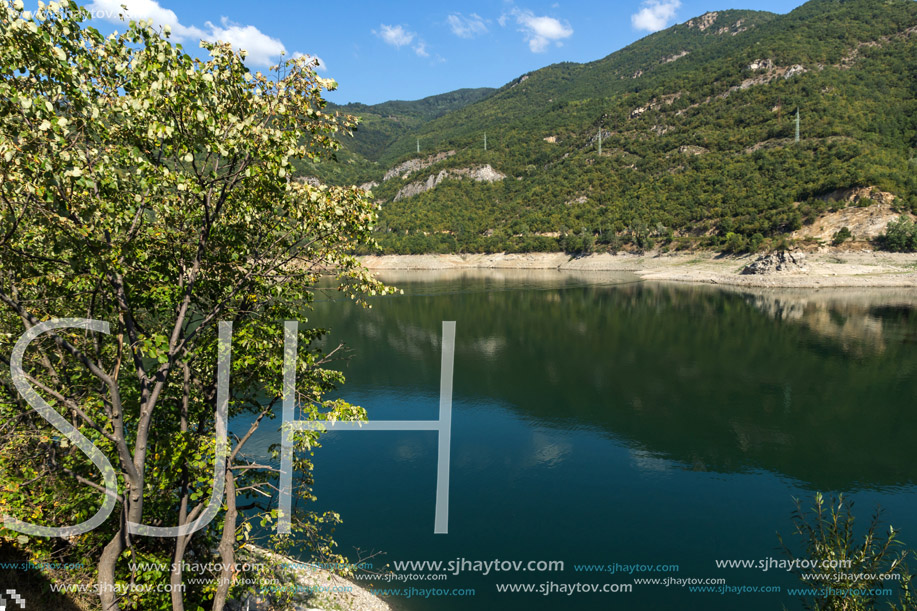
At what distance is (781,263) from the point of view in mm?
94812

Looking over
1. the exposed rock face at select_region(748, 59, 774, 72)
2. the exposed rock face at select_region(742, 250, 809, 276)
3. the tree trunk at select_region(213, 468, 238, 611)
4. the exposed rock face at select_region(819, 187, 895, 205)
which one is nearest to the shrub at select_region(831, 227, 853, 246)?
the exposed rock face at select_region(742, 250, 809, 276)

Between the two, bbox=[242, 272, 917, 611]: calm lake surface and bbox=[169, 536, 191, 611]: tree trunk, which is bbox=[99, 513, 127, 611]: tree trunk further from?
bbox=[242, 272, 917, 611]: calm lake surface

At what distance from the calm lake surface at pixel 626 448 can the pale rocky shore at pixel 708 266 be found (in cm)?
3752

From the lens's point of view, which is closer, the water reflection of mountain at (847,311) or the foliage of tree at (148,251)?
the foliage of tree at (148,251)

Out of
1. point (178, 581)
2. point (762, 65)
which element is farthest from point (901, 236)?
point (762, 65)

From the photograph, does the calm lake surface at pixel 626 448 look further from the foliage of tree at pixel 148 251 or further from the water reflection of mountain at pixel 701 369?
the foliage of tree at pixel 148 251

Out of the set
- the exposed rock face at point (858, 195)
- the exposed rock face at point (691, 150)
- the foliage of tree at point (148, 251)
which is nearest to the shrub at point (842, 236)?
the exposed rock face at point (858, 195)

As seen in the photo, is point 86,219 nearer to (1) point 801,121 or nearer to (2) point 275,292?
(2) point 275,292

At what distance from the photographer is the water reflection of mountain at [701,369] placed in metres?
27.1

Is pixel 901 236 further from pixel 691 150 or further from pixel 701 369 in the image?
pixel 691 150

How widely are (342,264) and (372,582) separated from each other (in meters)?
12.2

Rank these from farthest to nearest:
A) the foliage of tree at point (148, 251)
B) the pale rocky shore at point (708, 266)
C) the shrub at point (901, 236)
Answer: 1. the shrub at point (901, 236)
2. the pale rocky shore at point (708, 266)
3. the foliage of tree at point (148, 251)

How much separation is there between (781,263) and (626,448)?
89.0 m

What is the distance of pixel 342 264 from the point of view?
848cm
